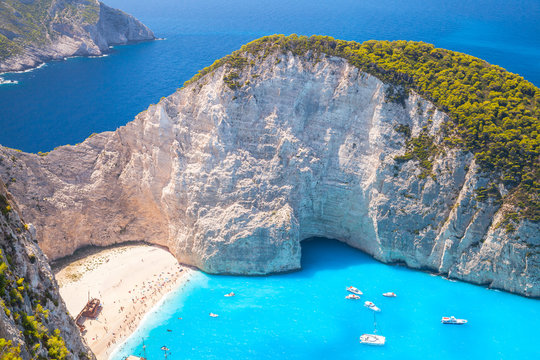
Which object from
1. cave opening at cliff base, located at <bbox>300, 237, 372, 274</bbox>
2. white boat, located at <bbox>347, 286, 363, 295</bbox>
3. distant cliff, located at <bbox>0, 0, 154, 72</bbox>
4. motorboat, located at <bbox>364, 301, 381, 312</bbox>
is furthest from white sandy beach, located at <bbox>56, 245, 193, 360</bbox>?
distant cliff, located at <bbox>0, 0, 154, 72</bbox>

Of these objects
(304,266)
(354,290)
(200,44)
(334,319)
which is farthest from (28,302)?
(200,44)

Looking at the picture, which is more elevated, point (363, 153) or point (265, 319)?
point (363, 153)

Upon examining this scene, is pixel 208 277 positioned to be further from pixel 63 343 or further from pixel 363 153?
pixel 63 343

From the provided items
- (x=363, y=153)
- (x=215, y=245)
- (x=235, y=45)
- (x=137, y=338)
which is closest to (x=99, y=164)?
(x=215, y=245)

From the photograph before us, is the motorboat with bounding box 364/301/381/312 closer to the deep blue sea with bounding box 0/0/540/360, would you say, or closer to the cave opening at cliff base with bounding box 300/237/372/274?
the deep blue sea with bounding box 0/0/540/360

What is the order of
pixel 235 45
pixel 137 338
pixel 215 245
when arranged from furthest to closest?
pixel 235 45 < pixel 215 245 < pixel 137 338

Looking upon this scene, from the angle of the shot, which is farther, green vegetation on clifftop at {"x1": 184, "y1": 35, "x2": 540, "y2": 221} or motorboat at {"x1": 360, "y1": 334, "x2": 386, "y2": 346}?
green vegetation on clifftop at {"x1": 184, "y1": 35, "x2": 540, "y2": 221}
